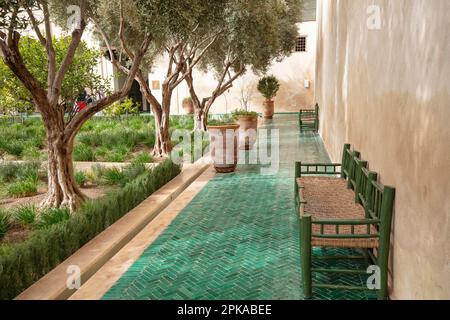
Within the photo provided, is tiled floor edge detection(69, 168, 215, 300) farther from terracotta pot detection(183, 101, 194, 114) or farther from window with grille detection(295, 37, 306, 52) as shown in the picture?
window with grille detection(295, 37, 306, 52)

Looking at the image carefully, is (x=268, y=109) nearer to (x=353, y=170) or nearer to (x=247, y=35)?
(x=247, y=35)

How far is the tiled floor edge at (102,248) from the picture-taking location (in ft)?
12.0

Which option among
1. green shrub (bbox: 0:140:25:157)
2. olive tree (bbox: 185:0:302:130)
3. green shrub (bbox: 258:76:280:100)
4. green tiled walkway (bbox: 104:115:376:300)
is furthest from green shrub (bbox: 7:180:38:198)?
green shrub (bbox: 258:76:280:100)

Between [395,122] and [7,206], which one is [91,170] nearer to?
[7,206]

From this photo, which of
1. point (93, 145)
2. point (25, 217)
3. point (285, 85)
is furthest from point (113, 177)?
point (285, 85)

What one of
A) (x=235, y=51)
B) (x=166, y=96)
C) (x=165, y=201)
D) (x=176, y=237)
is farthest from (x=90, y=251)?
(x=235, y=51)

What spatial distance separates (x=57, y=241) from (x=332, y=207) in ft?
9.60

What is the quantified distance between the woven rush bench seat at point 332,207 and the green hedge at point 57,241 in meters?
2.50

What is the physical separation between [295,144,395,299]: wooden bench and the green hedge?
2469mm

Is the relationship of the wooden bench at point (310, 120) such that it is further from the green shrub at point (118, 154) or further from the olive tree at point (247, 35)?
the green shrub at point (118, 154)

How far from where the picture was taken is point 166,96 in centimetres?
1117

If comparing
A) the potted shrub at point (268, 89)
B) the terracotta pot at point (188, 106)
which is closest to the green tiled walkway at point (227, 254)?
the potted shrub at point (268, 89)

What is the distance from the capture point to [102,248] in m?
4.62

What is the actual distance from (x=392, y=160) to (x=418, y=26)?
1.12 m
